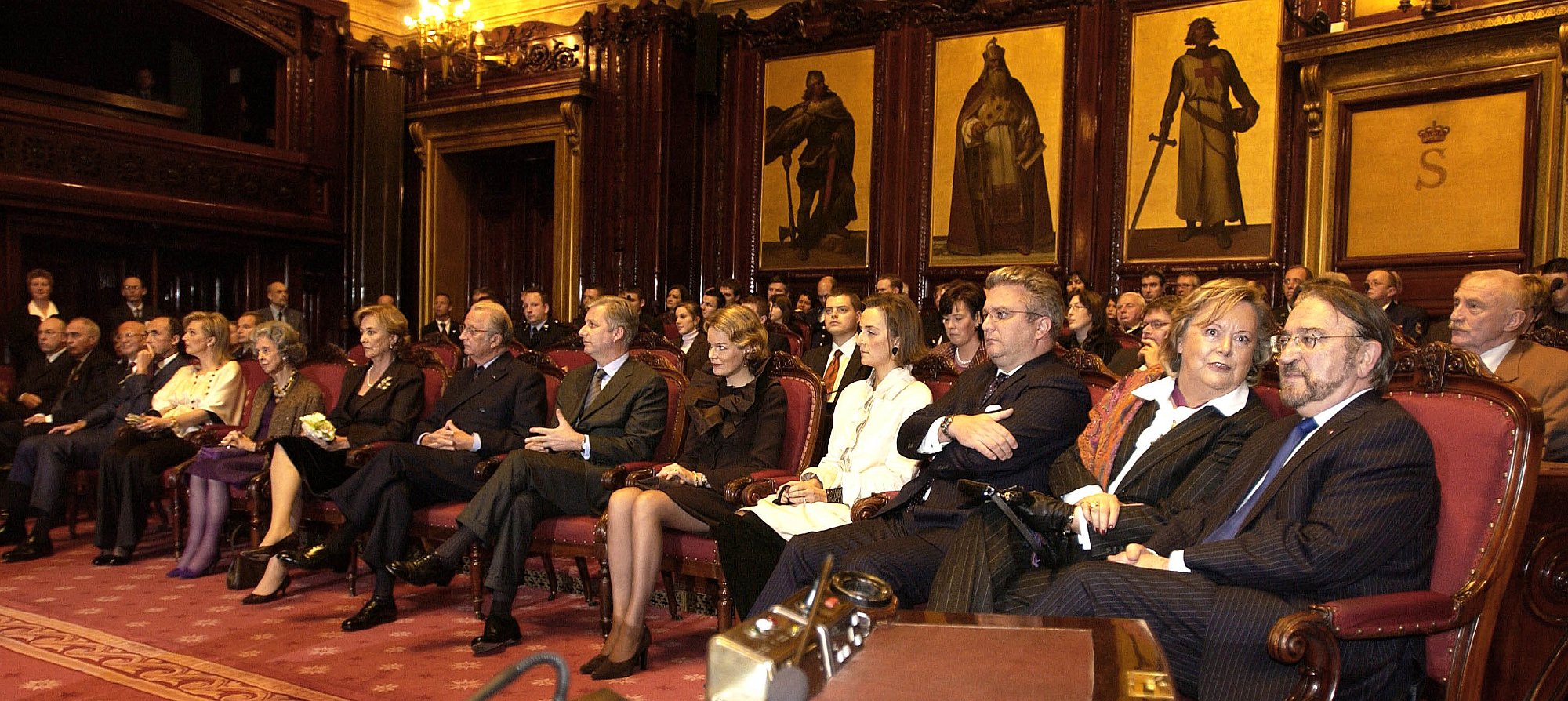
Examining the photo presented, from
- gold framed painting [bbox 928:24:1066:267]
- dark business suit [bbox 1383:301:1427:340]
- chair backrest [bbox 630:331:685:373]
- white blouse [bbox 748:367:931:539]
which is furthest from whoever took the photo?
gold framed painting [bbox 928:24:1066:267]

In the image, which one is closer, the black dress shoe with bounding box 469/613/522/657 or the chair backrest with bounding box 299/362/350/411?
the black dress shoe with bounding box 469/613/522/657

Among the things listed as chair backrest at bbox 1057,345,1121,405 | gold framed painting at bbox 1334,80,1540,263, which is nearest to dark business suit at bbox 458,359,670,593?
chair backrest at bbox 1057,345,1121,405

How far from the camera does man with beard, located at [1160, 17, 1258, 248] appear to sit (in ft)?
27.5

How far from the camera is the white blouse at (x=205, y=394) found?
5742mm

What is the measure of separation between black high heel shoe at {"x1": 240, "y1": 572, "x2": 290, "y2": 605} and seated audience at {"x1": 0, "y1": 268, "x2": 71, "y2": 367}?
17.1 ft

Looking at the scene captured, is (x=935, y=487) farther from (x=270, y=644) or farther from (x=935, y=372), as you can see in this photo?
(x=270, y=644)

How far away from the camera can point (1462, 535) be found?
2400 mm

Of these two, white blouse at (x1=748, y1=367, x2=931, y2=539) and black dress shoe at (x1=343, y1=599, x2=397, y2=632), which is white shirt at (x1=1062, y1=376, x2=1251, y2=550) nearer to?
white blouse at (x1=748, y1=367, x2=931, y2=539)

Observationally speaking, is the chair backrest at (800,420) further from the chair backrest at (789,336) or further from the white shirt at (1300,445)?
the chair backrest at (789,336)

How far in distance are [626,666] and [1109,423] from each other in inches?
65.3

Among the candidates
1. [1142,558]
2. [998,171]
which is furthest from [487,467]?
[998,171]

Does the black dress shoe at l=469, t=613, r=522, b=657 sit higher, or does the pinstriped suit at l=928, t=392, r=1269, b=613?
the pinstriped suit at l=928, t=392, r=1269, b=613

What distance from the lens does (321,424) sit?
4664mm

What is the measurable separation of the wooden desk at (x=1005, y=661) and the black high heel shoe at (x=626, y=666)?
2039mm
